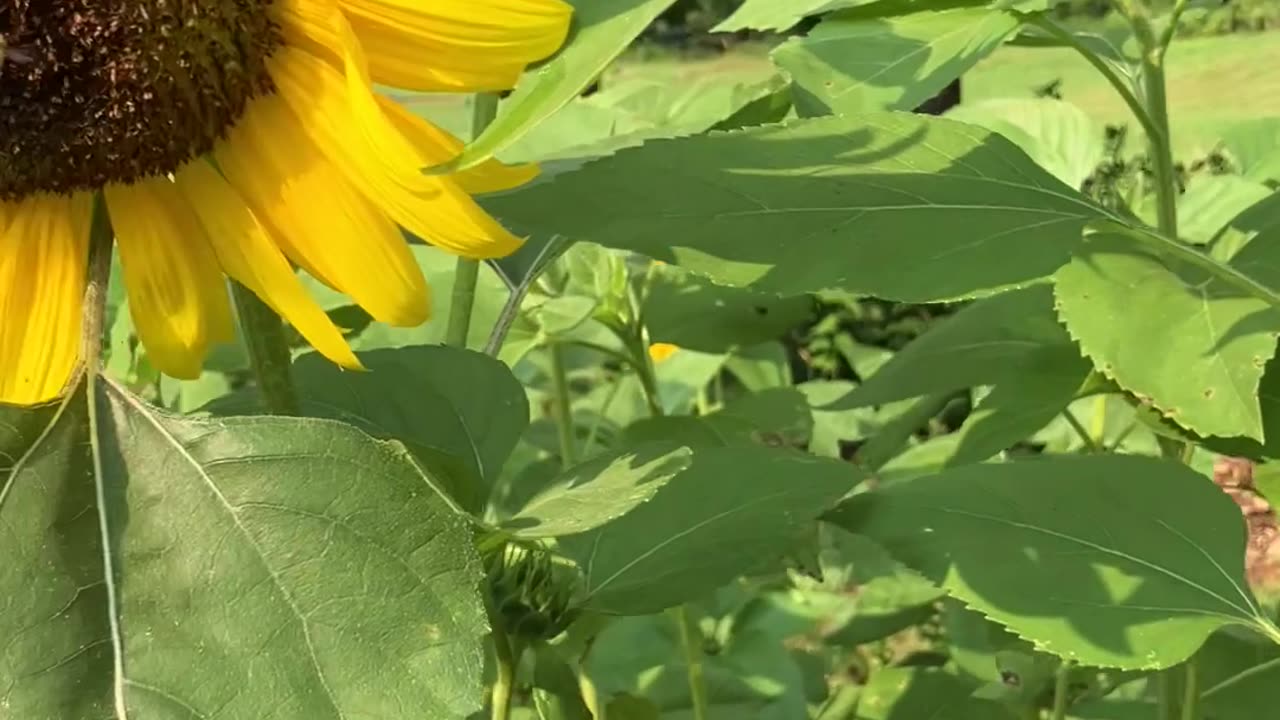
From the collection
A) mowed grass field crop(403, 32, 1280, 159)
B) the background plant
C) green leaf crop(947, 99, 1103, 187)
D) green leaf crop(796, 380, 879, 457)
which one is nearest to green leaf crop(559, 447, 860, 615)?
the background plant

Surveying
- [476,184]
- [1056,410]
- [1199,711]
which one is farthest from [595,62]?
[1199,711]

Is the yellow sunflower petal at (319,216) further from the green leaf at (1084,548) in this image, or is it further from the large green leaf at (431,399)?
the green leaf at (1084,548)

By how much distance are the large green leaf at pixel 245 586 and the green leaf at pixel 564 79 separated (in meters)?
0.09

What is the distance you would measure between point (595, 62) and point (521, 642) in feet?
0.87

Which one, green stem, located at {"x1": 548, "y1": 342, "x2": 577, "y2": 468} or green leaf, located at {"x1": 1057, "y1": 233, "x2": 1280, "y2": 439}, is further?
green stem, located at {"x1": 548, "y1": 342, "x2": 577, "y2": 468}

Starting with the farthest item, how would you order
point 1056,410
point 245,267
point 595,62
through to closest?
point 1056,410
point 245,267
point 595,62

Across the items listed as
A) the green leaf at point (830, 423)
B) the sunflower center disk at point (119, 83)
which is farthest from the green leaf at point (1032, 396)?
the green leaf at point (830, 423)

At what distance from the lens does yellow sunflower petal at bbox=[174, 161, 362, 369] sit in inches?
15.4

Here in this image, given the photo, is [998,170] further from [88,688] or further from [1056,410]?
[88,688]

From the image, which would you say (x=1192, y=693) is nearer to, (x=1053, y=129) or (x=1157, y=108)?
(x=1157, y=108)

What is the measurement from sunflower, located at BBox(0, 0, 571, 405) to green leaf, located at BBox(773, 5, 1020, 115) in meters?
0.17

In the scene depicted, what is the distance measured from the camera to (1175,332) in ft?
1.49

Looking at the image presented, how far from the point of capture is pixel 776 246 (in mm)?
427

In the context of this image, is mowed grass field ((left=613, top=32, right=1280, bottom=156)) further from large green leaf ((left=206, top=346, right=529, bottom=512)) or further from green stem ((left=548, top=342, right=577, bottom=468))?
large green leaf ((left=206, top=346, right=529, bottom=512))
